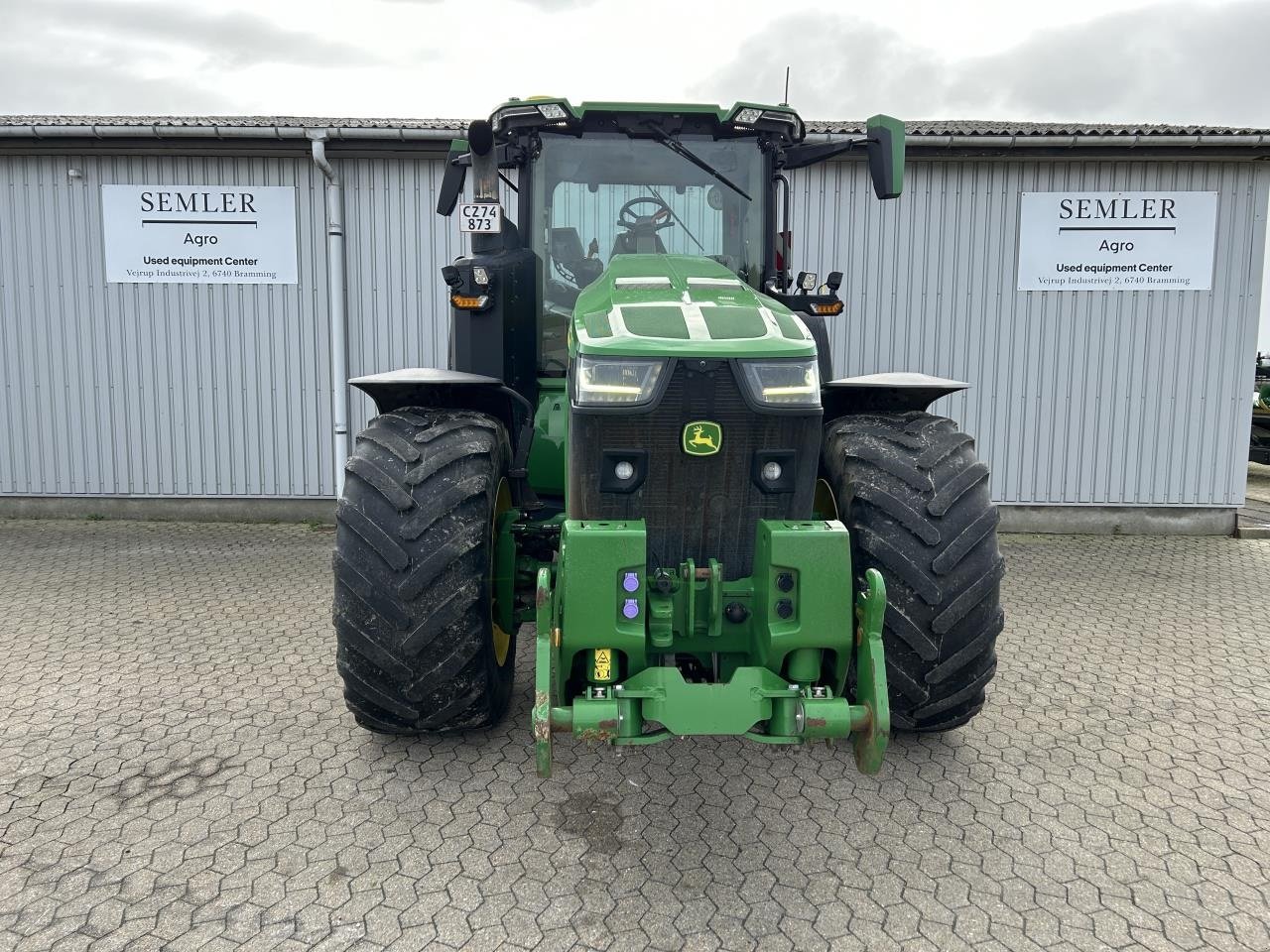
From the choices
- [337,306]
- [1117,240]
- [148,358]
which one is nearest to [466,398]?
[337,306]

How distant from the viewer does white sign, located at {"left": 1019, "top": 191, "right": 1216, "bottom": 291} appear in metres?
8.20

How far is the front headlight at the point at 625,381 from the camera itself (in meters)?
2.94

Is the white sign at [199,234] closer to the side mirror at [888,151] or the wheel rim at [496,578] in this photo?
the wheel rim at [496,578]

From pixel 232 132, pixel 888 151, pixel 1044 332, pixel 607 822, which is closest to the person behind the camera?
pixel 607 822

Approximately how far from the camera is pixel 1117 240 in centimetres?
823

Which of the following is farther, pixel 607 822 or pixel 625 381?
pixel 607 822

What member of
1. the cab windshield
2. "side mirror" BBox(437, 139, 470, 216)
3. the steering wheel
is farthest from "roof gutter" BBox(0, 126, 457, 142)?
the steering wheel

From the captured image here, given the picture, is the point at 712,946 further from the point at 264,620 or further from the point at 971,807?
the point at 264,620

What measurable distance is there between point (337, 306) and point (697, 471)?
613cm

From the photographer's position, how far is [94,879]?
9.27 feet

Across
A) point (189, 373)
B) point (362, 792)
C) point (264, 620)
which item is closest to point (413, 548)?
point (362, 792)

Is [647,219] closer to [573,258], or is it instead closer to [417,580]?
[573,258]

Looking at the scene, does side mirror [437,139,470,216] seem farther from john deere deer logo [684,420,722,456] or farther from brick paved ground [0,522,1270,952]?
brick paved ground [0,522,1270,952]

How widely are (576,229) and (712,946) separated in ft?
10.1
